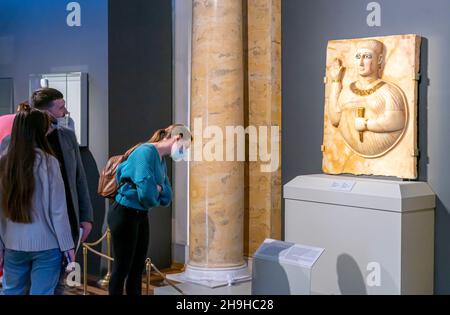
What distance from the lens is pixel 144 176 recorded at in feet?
13.5

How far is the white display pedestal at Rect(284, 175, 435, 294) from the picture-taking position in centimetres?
477

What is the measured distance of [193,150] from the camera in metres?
6.27

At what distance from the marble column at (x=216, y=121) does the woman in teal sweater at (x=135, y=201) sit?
1838 millimetres

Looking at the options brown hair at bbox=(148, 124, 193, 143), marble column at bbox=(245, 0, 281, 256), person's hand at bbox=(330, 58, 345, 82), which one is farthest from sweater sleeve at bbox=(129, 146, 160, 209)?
marble column at bbox=(245, 0, 281, 256)

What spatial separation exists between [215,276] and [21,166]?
3389 millimetres

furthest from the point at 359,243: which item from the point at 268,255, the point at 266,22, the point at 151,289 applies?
the point at 266,22

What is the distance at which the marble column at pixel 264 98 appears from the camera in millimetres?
6555

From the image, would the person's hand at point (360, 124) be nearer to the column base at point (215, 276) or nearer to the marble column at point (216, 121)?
the marble column at point (216, 121)

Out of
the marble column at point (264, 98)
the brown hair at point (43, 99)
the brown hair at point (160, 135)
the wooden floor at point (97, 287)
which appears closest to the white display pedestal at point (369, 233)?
the marble column at point (264, 98)

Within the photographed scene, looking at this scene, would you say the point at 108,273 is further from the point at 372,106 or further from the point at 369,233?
the point at 372,106

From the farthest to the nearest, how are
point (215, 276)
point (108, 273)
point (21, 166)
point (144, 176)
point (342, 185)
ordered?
point (108, 273)
point (215, 276)
point (342, 185)
point (144, 176)
point (21, 166)

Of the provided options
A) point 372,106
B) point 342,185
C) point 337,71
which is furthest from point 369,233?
point 337,71

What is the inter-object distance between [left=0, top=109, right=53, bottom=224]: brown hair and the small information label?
2776 mm

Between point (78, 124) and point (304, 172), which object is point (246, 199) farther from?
point (78, 124)
